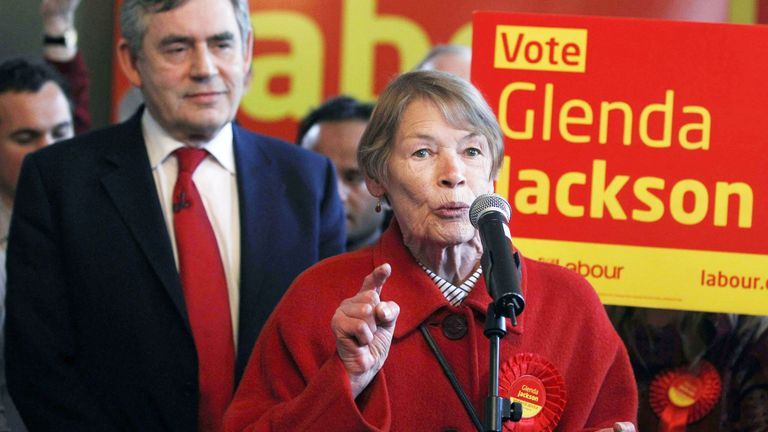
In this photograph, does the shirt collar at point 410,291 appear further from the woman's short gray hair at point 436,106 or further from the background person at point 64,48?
the background person at point 64,48

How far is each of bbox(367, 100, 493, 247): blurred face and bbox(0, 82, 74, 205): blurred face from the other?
2129 millimetres

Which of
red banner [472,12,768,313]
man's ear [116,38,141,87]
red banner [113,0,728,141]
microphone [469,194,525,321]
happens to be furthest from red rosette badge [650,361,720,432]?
red banner [113,0,728,141]

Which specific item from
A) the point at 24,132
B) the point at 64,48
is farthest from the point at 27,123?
the point at 64,48

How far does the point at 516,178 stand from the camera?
3.00m

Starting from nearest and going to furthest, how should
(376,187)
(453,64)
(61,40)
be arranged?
(376,187), (453,64), (61,40)

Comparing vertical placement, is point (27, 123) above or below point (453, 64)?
below

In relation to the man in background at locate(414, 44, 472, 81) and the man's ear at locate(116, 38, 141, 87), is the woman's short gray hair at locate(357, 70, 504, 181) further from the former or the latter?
the man in background at locate(414, 44, 472, 81)

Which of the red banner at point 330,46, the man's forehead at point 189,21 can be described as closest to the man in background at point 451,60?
the red banner at point 330,46

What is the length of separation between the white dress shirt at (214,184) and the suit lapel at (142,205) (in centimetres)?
4

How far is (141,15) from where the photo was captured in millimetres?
3211

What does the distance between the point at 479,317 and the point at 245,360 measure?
0.75 metres

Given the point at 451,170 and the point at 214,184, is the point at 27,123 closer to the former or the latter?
the point at 214,184

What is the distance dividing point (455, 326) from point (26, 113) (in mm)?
2435

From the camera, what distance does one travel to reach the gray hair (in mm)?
3174
